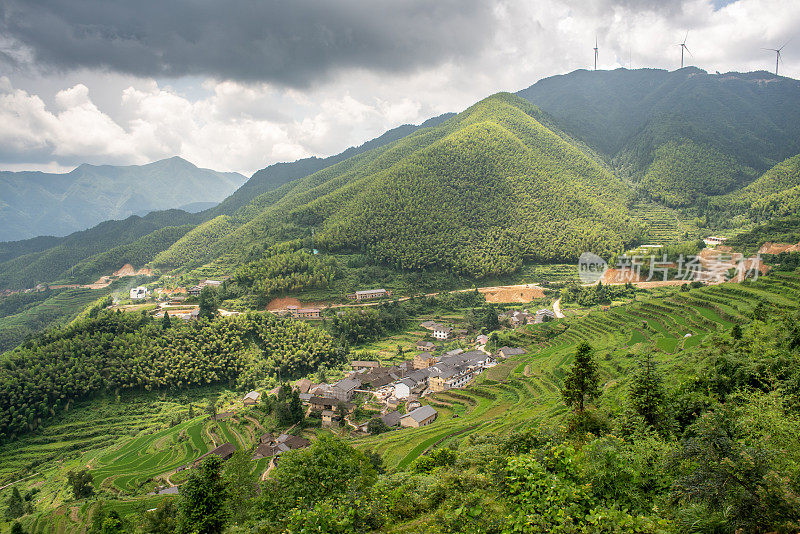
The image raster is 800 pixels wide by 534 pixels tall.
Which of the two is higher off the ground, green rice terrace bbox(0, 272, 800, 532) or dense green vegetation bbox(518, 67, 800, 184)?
dense green vegetation bbox(518, 67, 800, 184)

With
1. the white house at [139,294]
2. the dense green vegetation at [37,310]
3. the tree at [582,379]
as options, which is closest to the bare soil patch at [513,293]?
the tree at [582,379]

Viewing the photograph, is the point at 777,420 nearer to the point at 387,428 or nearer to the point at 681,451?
the point at 681,451

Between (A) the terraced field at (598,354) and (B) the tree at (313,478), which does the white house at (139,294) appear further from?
(B) the tree at (313,478)

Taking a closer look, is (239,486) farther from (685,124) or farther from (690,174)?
(685,124)

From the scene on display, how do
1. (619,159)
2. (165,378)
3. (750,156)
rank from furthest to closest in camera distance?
(619,159) < (750,156) < (165,378)

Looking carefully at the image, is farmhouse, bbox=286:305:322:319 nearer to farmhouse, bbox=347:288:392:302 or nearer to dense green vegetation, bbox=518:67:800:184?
farmhouse, bbox=347:288:392:302

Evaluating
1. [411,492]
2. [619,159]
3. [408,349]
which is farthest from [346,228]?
[619,159]

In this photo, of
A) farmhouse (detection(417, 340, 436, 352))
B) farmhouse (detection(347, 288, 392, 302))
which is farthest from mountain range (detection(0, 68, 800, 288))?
farmhouse (detection(417, 340, 436, 352))
